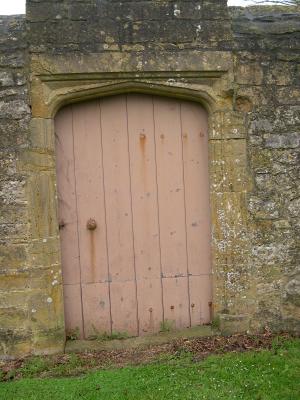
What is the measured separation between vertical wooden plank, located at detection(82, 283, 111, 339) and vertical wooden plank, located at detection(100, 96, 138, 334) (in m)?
0.07

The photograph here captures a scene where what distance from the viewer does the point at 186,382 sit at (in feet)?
11.6

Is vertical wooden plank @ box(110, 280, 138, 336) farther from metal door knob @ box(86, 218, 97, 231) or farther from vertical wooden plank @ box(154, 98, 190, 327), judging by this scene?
metal door knob @ box(86, 218, 97, 231)

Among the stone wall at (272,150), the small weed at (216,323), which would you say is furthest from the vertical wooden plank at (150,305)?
the stone wall at (272,150)

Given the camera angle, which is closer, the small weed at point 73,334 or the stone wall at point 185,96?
the stone wall at point 185,96

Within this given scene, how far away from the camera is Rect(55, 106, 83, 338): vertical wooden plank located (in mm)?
4285

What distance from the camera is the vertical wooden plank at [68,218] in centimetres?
429

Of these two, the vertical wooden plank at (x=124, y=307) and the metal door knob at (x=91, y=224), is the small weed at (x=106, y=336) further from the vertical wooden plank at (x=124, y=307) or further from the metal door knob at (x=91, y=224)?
the metal door knob at (x=91, y=224)

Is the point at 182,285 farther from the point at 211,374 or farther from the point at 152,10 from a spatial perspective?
the point at 152,10

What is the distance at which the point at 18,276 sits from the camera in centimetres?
407

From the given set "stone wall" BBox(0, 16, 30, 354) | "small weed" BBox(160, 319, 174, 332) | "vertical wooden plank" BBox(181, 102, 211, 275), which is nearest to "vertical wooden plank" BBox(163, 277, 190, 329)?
"small weed" BBox(160, 319, 174, 332)

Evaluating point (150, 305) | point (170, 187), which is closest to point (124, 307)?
point (150, 305)

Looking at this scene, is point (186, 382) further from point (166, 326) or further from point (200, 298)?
point (200, 298)

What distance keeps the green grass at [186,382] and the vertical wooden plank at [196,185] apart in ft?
3.09

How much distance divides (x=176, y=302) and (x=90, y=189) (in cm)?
132
